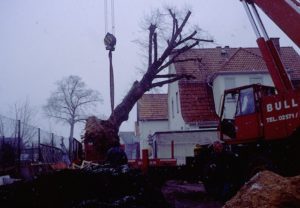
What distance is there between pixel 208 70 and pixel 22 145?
19.2m

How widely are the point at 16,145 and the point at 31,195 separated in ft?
22.3

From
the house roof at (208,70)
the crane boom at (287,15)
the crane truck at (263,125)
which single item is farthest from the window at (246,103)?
the house roof at (208,70)

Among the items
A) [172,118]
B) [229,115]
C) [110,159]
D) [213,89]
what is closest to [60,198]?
[110,159]

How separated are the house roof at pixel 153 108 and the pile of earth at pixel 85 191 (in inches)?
1187

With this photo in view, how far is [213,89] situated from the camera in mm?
29609

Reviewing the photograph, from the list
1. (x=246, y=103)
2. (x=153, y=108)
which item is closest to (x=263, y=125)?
(x=246, y=103)

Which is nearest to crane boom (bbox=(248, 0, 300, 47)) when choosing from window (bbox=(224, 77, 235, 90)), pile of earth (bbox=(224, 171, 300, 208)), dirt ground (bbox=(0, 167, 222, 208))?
dirt ground (bbox=(0, 167, 222, 208))

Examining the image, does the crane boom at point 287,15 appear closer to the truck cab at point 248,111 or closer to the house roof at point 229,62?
the truck cab at point 248,111

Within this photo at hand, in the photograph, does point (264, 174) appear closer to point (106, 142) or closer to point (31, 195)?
point (31, 195)

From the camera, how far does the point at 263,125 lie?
9.46 metres

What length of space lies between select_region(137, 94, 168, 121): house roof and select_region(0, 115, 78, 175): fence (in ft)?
60.9

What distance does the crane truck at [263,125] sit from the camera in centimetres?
839

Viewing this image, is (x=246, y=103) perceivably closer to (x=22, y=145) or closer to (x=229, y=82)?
(x=22, y=145)

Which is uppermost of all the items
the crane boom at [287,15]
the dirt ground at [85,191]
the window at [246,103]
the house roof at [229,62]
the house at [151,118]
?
the house roof at [229,62]
